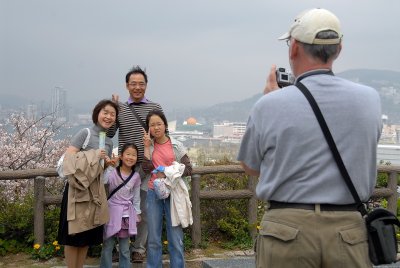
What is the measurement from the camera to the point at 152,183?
4.73 m

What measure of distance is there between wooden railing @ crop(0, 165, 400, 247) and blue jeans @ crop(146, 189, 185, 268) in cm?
106

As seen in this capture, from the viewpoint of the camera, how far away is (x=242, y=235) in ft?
20.1

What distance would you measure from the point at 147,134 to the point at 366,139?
9.77 ft

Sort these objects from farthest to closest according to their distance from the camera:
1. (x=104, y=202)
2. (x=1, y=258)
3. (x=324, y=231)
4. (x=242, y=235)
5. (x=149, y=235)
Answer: (x=242, y=235), (x=1, y=258), (x=149, y=235), (x=104, y=202), (x=324, y=231)

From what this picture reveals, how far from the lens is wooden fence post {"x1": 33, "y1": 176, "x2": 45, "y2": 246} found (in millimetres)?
5488

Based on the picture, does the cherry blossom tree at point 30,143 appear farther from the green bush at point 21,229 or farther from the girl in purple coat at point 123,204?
the girl in purple coat at point 123,204

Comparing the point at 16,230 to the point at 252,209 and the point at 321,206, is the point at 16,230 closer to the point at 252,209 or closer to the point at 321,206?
the point at 252,209

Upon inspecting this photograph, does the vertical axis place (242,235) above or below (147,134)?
below

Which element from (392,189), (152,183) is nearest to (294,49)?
(152,183)

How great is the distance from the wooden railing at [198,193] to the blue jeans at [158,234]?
1.06m

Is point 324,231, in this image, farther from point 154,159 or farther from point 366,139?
point 154,159

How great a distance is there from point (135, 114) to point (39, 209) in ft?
5.15

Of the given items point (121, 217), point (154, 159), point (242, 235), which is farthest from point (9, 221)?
point (242, 235)

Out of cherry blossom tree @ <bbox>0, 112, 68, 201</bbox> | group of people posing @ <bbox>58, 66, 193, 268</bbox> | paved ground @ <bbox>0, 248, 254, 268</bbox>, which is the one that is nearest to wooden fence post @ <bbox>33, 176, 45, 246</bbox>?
paved ground @ <bbox>0, 248, 254, 268</bbox>
